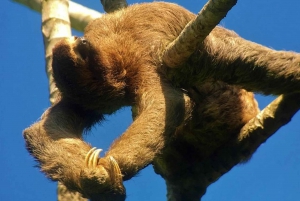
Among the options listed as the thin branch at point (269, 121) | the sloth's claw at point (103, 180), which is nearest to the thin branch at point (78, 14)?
the thin branch at point (269, 121)

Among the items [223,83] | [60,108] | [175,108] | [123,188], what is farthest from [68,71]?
[223,83]

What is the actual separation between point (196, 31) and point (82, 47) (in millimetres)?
1131

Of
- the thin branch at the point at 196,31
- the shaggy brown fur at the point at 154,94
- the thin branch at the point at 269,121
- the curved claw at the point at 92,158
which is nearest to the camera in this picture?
the thin branch at the point at 196,31

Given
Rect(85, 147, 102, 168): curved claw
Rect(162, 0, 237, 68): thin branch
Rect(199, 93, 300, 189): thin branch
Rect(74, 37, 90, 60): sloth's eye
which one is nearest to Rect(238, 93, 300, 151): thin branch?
Rect(199, 93, 300, 189): thin branch

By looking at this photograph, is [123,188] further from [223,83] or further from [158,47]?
[223,83]

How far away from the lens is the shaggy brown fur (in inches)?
191

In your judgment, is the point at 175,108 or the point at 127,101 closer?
the point at 175,108

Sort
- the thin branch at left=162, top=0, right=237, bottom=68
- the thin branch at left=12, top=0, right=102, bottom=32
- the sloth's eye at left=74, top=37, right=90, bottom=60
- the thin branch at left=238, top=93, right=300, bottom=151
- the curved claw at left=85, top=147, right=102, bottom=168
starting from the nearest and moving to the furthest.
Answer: the thin branch at left=162, top=0, right=237, bottom=68 < the curved claw at left=85, top=147, right=102, bottom=168 < the sloth's eye at left=74, top=37, right=90, bottom=60 < the thin branch at left=238, top=93, right=300, bottom=151 < the thin branch at left=12, top=0, right=102, bottom=32

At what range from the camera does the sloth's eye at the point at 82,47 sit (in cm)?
508

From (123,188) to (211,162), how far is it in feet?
7.01

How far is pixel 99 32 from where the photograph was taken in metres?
5.76

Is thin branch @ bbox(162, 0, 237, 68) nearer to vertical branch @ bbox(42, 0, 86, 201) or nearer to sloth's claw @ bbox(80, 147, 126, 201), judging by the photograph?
sloth's claw @ bbox(80, 147, 126, 201)

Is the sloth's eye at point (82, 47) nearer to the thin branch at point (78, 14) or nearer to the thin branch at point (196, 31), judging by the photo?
the thin branch at point (196, 31)

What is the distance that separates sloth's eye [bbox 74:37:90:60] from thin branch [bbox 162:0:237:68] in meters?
0.68
